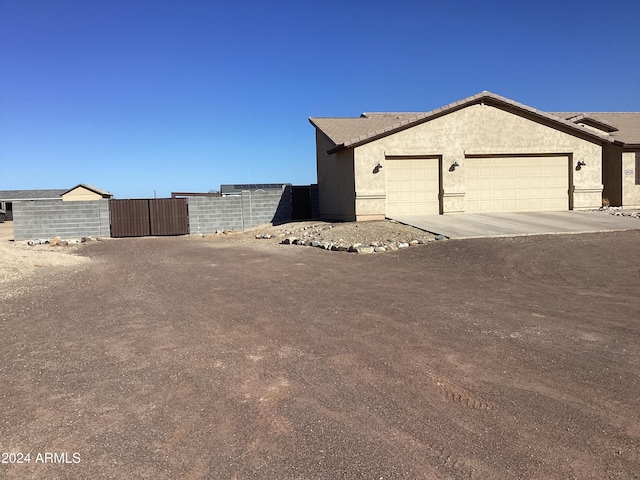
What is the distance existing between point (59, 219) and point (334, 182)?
1389cm

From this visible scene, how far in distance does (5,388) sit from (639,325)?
7259 mm

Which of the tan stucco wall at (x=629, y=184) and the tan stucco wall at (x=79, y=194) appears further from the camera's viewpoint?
the tan stucco wall at (x=79, y=194)

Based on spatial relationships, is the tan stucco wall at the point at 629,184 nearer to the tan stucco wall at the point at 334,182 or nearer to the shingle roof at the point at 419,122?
the shingle roof at the point at 419,122

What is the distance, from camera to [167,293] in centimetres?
916

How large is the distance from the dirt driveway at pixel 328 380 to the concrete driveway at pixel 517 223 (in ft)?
20.1

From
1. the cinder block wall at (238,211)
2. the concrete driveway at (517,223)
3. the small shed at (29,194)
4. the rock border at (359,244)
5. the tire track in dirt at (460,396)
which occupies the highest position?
the small shed at (29,194)

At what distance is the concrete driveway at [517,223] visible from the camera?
1559cm

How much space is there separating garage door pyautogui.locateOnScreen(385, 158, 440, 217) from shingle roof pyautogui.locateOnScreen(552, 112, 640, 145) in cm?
921

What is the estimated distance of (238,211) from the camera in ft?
86.2

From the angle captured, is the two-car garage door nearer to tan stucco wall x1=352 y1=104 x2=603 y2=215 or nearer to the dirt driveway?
tan stucco wall x1=352 y1=104 x2=603 y2=215

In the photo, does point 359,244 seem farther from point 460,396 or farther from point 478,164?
point 460,396

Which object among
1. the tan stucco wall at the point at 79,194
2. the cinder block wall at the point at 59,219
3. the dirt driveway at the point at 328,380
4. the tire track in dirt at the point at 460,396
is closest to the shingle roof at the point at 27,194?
the tan stucco wall at the point at 79,194

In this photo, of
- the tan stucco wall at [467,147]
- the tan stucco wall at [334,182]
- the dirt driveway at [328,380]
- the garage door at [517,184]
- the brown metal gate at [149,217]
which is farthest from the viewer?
the brown metal gate at [149,217]

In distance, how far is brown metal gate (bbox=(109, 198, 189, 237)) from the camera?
82.1 ft
